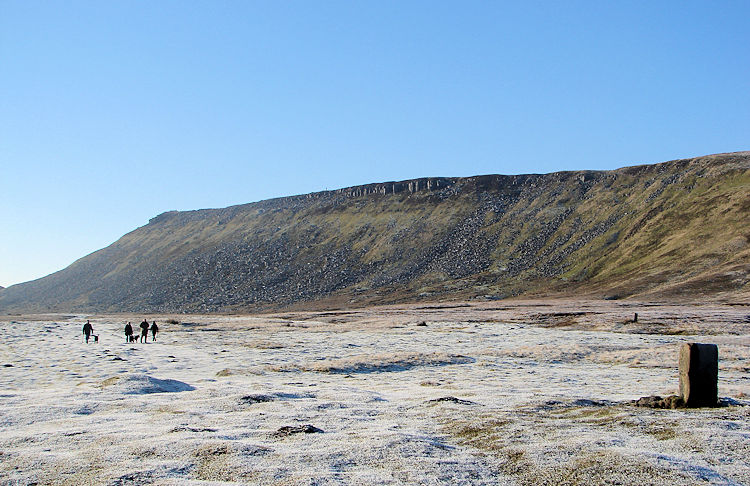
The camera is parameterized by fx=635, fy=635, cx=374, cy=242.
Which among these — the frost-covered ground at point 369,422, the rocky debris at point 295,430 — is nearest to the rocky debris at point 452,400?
the frost-covered ground at point 369,422

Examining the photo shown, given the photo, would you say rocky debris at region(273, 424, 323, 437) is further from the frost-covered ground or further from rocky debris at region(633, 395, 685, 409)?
rocky debris at region(633, 395, 685, 409)

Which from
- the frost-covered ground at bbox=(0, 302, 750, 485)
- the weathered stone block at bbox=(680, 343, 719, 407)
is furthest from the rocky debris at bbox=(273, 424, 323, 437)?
the weathered stone block at bbox=(680, 343, 719, 407)

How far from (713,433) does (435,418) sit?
4619 millimetres

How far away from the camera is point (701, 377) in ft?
42.8

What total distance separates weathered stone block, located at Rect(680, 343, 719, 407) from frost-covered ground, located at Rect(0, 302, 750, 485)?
0.54 metres

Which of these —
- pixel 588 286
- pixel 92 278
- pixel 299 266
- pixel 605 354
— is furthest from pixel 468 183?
pixel 605 354

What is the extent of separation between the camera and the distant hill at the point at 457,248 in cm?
9400

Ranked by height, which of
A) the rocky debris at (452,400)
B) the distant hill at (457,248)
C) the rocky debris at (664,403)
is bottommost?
the rocky debris at (452,400)

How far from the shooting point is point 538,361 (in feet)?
85.6

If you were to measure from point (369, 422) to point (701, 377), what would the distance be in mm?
6987

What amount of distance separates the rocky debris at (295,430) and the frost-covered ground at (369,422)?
0.09m

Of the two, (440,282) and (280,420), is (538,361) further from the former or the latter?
(440,282)

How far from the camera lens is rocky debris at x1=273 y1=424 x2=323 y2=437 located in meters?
10.1

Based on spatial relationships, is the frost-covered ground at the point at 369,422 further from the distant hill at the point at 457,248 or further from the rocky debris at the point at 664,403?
the distant hill at the point at 457,248
